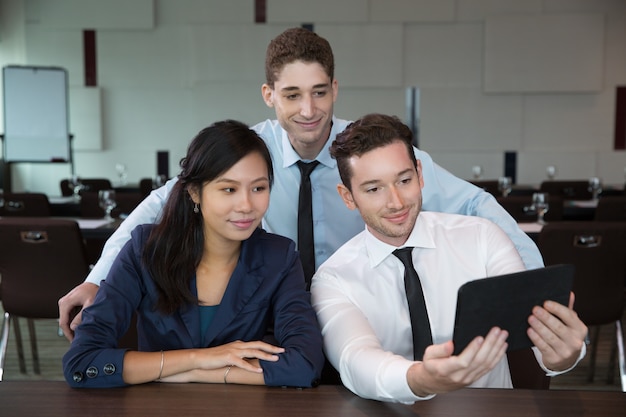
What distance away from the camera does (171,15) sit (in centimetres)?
905

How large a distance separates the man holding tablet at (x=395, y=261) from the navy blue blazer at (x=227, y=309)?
8 centimetres

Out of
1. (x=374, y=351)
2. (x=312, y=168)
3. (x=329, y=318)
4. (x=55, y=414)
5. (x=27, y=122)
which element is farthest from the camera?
(x=27, y=122)

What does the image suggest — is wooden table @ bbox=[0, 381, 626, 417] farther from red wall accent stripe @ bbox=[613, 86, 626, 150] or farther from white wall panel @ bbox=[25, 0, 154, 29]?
red wall accent stripe @ bbox=[613, 86, 626, 150]

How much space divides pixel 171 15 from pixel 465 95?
383 centimetres

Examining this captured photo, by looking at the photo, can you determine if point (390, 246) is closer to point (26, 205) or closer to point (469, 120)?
point (26, 205)

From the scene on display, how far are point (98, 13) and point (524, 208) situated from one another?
647cm

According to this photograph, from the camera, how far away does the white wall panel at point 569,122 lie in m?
8.88

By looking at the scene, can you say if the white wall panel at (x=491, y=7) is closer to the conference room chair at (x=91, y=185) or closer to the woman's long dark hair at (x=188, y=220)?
the conference room chair at (x=91, y=185)

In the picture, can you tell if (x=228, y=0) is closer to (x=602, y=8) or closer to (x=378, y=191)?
(x=602, y=8)

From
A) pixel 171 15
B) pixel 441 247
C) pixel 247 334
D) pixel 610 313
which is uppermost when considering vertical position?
pixel 171 15

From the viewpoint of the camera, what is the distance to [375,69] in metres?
8.84

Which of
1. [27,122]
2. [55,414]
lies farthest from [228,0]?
[55,414]

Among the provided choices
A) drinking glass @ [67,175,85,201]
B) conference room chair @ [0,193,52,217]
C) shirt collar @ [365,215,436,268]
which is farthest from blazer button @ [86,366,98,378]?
drinking glass @ [67,175,85,201]

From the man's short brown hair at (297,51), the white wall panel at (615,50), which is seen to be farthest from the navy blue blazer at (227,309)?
the white wall panel at (615,50)
